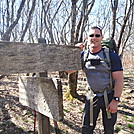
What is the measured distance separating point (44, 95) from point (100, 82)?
0.83 meters

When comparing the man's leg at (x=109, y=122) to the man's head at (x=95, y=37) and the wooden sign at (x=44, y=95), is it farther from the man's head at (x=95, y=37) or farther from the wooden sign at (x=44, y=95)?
the wooden sign at (x=44, y=95)

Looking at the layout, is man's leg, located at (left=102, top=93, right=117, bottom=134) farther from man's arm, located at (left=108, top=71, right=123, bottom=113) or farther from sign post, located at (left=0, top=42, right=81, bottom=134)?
sign post, located at (left=0, top=42, right=81, bottom=134)

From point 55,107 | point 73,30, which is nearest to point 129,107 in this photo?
point 73,30

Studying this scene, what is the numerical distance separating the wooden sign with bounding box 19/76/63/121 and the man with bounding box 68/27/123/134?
746 millimetres

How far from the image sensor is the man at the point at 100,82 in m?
1.79

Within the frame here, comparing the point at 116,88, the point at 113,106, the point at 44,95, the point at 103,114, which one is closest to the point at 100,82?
the point at 116,88

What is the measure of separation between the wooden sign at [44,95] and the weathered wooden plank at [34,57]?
0.52 ft

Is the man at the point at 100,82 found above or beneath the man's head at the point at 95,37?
beneath

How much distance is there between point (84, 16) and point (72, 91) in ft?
8.39

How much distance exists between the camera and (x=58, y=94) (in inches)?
46.4

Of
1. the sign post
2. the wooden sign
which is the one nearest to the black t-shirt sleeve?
the sign post

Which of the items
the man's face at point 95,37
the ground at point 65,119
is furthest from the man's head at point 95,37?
the ground at point 65,119

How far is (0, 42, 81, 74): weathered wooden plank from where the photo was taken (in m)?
1.04

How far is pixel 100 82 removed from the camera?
185 centimetres
